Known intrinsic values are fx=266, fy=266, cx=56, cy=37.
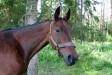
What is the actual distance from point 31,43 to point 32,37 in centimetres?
10

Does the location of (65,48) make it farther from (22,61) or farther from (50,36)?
(22,61)

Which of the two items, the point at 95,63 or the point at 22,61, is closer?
the point at 22,61

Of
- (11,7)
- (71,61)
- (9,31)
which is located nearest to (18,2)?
(11,7)

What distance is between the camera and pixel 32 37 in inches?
174

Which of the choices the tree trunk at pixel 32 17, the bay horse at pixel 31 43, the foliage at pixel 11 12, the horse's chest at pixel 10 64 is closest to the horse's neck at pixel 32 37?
the bay horse at pixel 31 43

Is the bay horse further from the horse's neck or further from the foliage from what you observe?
the foliage

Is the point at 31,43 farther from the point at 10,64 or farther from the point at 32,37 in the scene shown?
the point at 10,64

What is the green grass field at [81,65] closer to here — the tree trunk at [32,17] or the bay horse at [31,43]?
the tree trunk at [32,17]

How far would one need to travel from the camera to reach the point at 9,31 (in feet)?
14.4

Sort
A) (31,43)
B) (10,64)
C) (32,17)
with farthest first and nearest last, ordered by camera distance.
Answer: (32,17), (31,43), (10,64)

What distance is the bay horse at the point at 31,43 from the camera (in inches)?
162

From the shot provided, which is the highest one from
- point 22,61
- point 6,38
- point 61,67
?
point 6,38

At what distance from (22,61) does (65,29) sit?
2.84 ft

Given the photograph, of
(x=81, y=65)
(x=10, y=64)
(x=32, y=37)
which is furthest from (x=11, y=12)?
(x=10, y=64)
